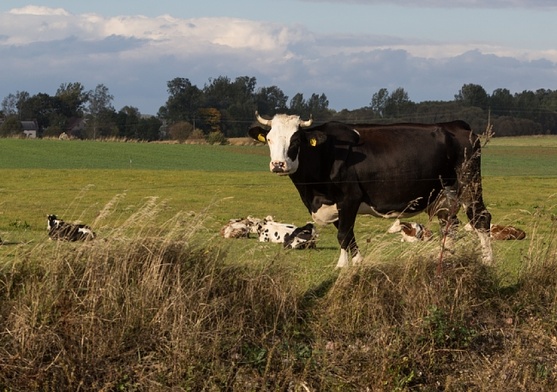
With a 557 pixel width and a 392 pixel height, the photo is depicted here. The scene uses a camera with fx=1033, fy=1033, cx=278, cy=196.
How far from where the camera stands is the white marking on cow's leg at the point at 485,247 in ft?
47.8

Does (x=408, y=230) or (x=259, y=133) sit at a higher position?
(x=259, y=133)

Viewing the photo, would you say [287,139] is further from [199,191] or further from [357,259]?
[199,191]

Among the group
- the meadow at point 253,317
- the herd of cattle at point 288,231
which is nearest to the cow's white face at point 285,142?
the meadow at point 253,317

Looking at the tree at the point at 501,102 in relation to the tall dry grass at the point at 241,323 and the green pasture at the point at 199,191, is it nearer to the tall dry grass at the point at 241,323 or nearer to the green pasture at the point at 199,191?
the green pasture at the point at 199,191

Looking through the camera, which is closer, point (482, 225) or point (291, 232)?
point (482, 225)

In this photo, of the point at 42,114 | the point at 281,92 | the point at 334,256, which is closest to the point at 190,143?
the point at 281,92

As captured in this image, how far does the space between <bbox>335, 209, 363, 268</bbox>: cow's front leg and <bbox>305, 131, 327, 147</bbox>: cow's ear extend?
1163 millimetres

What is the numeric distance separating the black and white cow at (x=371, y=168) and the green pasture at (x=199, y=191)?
67cm

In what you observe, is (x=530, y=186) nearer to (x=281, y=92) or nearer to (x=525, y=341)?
(x=525, y=341)

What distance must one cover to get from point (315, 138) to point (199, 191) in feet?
86.1

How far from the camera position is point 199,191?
42500 mm

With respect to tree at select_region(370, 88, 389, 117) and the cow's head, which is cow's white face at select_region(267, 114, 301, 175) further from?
tree at select_region(370, 88, 389, 117)

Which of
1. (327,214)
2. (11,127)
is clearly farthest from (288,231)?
(11,127)

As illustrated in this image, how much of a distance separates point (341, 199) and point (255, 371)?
18.0 ft
